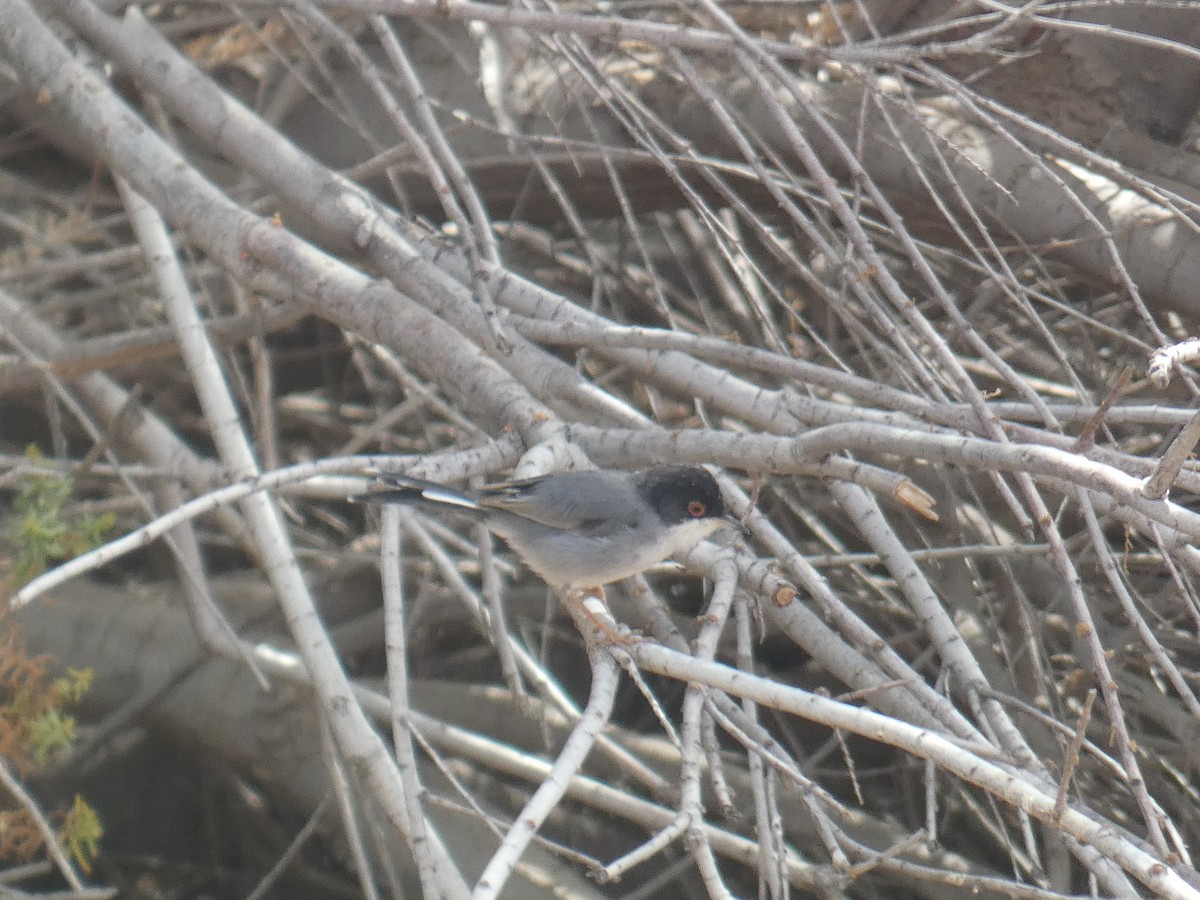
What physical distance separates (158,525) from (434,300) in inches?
44.9

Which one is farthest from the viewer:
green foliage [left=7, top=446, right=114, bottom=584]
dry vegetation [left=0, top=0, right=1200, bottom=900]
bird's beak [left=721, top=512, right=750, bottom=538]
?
green foliage [left=7, top=446, right=114, bottom=584]

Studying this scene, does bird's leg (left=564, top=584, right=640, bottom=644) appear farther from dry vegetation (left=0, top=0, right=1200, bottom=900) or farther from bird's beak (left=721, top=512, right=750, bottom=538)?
bird's beak (left=721, top=512, right=750, bottom=538)

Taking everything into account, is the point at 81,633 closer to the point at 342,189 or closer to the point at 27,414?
the point at 27,414

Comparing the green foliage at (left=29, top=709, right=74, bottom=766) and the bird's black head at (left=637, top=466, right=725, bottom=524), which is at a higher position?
the bird's black head at (left=637, top=466, right=725, bottom=524)

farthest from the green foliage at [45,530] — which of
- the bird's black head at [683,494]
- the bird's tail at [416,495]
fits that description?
the bird's black head at [683,494]

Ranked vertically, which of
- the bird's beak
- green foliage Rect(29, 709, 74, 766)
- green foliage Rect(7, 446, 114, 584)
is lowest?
green foliage Rect(29, 709, 74, 766)

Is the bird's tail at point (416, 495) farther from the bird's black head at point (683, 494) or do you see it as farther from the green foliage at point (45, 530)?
the green foliage at point (45, 530)

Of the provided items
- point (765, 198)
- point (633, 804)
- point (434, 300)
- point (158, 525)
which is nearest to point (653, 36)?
point (434, 300)

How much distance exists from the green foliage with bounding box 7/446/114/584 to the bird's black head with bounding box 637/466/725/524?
1.45 metres

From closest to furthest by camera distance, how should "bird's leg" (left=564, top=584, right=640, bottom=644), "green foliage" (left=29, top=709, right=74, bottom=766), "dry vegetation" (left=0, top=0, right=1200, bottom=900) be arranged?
1. "dry vegetation" (left=0, top=0, right=1200, bottom=900)
2. "bird's leg" (left=564, top=584, right=640, bottom=644)
3. "green foliage" (left=29, top=709, right=74, bottom=766)

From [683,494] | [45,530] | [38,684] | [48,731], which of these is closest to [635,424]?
[683,494]

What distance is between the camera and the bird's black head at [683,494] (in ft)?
10.7

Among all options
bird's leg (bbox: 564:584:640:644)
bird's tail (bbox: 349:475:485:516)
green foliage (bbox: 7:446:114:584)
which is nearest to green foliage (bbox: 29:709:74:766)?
green foliage (bbox: 7:446:114:584)

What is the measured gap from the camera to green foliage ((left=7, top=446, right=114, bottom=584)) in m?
3.35
